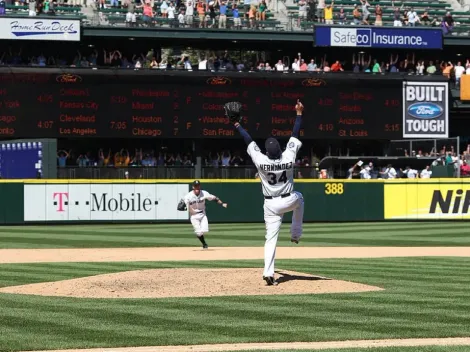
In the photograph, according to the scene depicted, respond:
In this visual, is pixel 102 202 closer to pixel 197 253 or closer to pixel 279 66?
pixel 279 66

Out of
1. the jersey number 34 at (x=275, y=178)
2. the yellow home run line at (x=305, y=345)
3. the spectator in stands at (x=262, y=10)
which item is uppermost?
the spectator in stands at (x=262, y=10)

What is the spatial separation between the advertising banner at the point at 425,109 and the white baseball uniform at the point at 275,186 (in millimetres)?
27853

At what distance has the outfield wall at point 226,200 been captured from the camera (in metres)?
37.6

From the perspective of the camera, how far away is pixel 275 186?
46.1 ft

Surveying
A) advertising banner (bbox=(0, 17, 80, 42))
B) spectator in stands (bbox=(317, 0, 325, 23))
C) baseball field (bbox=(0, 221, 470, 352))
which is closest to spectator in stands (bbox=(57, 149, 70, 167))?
advertising banner (bbox=(0, 17, 80, 42))

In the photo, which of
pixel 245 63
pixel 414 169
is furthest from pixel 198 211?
pixel 245 63

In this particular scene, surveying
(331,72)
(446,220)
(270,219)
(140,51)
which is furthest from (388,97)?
(270,219)

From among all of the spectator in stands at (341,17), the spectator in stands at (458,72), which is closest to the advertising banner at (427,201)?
the spectator in stands at (458,72)

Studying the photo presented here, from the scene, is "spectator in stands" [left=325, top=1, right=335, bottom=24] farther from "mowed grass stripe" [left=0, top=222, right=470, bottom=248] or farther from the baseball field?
the baseball field

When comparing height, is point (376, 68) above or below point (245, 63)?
below

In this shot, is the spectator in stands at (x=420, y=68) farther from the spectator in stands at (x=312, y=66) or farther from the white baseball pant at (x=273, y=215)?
the white baseball pant at (x=273, y=215)

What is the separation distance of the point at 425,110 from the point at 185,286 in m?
28.9

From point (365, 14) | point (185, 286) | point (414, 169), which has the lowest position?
point (414, 169)

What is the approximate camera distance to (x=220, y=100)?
38.7 metres
